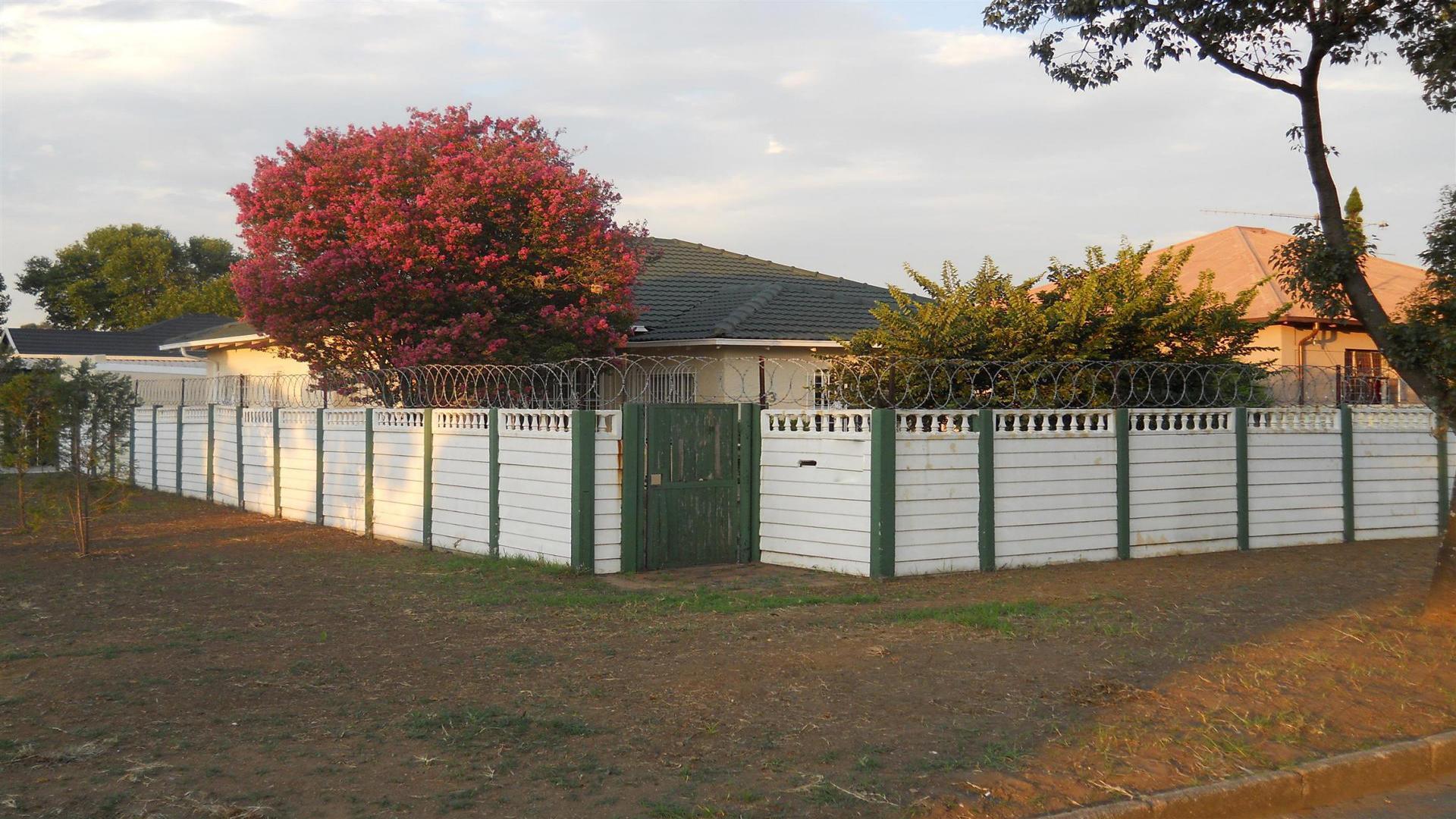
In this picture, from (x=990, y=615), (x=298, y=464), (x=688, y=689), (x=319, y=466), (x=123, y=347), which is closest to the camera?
(x=688, y=689)

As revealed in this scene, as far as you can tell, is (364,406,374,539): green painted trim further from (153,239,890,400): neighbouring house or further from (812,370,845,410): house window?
(812,370,845,410): house window

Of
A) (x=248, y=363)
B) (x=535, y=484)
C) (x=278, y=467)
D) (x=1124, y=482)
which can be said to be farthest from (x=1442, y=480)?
(x=248, y=363)

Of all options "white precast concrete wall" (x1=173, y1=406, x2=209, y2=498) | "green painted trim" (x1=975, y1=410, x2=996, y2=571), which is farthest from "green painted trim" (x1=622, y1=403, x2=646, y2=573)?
"white precast concrete wall" (x1=173, y1=406, x2=209, y2=498)

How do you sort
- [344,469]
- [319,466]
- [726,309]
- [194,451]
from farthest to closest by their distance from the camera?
1. [194,451]
2. [726,309]
3. [319,466]
4. [344,469]

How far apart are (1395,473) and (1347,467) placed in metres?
0.86

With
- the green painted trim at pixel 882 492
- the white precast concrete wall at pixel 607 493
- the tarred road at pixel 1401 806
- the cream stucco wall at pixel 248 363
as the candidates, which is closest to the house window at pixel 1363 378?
the green painted trim at pixel 882 492

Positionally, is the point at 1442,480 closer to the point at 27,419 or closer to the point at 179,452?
the point at 27,419

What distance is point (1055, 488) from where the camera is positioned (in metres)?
11.7

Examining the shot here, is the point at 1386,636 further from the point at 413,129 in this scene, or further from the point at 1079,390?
the point at 413,129

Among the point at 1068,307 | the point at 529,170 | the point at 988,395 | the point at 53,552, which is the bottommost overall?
the point at 53,552

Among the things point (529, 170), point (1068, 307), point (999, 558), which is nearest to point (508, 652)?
point (999, 558)

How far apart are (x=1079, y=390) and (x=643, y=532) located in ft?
15.7

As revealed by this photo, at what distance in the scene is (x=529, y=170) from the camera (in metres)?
17.0

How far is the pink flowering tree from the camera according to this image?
1656 cm
